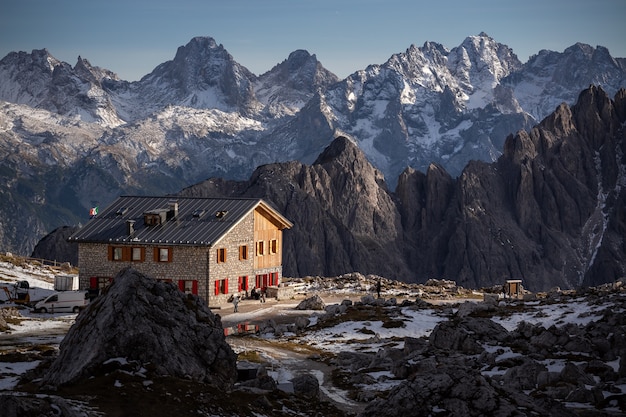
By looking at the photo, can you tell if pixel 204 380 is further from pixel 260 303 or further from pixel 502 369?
pixel 260 303

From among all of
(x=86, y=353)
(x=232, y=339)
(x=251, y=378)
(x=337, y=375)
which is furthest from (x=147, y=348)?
(x=232, y=339)

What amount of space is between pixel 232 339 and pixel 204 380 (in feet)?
104

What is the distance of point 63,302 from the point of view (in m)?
91.1

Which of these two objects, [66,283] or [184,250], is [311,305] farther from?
[66,283]

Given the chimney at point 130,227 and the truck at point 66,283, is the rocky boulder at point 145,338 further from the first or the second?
the truck at point 66,283

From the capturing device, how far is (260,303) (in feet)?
334

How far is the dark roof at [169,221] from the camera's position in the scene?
98938 mm

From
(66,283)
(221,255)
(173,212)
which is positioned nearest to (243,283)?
(221,255)

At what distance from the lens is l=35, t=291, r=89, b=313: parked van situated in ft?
295

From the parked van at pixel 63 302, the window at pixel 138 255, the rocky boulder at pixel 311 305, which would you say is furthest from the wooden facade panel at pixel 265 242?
the parked van at pixel 63 302

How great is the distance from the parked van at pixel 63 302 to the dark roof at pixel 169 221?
26.1 ft

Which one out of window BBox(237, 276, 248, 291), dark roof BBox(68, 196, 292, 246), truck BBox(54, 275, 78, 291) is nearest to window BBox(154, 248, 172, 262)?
dark roof BBox(68, 196, 292, 246)

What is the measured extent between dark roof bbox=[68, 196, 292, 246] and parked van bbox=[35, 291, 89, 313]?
26.1 ft

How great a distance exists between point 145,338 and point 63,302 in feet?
164
